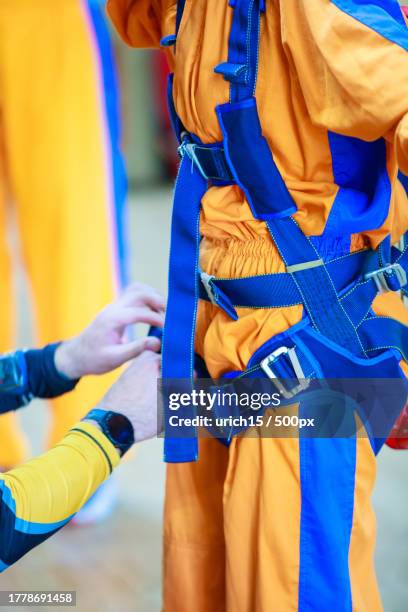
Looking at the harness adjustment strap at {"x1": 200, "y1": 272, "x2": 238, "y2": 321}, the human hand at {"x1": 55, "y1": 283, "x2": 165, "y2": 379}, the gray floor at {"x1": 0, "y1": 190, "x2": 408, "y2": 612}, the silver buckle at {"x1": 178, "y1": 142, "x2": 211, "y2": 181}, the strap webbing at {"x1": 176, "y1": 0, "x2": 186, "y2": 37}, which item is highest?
the strap webbing at {"x1": 176, "y1": 0, "x2": 186, "y2": 37}

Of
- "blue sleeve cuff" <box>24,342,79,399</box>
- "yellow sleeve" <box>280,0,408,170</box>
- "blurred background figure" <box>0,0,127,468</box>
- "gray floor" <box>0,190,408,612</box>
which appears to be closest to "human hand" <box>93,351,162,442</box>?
"blue sleeve cuff" <box>24,342,79,399</box>

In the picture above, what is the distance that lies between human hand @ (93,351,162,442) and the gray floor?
805 millimetres

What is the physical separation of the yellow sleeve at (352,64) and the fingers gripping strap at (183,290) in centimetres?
22

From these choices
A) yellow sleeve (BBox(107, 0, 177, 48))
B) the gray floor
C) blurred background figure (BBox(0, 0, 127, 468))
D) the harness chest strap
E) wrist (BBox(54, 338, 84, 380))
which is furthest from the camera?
blurred background figure (BBox(0, 0, 127, 468))

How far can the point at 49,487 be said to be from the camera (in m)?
0.98

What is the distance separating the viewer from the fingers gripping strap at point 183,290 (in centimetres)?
104

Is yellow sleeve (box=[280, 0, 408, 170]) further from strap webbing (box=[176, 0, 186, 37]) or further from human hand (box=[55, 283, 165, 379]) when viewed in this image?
human hand (box=[55, 283, 165, 379])

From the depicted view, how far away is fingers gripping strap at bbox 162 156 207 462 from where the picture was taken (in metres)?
1.04

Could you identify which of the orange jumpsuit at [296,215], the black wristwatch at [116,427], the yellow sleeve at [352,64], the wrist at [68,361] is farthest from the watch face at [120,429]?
the yellow sleeve at [352,64]

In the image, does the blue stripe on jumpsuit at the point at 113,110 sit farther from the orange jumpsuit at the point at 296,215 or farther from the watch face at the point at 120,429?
the watch face at the point at 120,429

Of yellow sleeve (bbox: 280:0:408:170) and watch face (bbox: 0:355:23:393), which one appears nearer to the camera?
yellow sleeve (bbox: 280:0:408:170)

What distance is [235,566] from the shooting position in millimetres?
1021

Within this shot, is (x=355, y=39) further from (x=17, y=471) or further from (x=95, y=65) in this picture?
(x=95, y=65)

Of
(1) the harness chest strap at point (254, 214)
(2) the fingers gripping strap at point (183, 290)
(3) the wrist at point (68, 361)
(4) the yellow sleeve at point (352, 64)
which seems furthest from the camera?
(3) the wrist at point (68, 361)
